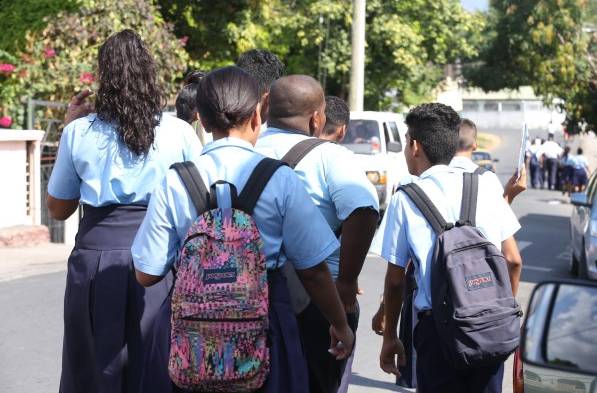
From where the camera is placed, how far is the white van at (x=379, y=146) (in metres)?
17.0

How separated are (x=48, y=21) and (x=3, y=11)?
1.36 metres

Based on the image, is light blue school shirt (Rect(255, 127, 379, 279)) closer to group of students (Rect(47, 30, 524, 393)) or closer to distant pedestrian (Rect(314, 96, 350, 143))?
group of students (Rect(47, 30, 524, 393))

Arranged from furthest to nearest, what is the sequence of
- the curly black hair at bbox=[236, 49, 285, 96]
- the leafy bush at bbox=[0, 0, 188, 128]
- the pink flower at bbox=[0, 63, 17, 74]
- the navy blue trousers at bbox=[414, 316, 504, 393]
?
the leafy bush at bbox=[0, 0, 188, 128]
the pink flower at bbox=[0, 63, 17, 74]
the curly black hair at bbox=[236, 49, 285, 96]
the navy blue trousers at bbox=[414, 316, 504, 393]

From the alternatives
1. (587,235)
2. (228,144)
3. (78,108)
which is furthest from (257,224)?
(587,235)

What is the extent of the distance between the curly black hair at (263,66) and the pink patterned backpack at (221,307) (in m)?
1.70

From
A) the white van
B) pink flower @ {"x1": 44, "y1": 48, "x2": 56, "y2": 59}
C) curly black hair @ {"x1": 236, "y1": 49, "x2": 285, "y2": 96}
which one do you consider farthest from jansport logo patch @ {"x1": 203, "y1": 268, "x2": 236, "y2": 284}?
pink flower @ {"x1": 44, "y1": 48, "x2": 56, "y2": 59}

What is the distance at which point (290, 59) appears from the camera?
3003 centimetres

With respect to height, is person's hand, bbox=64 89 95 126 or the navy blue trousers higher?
person's hand, bbox=64 89 95 126

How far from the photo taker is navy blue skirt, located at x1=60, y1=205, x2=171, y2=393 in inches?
176

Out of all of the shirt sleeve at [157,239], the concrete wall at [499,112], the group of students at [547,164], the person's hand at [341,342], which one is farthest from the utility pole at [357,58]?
the concrete wall at [499,112]

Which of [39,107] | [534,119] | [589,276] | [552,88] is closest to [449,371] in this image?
[589,276]

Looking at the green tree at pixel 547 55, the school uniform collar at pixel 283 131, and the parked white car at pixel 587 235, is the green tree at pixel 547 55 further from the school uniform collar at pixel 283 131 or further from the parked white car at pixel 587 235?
the school uniform collar at pixel 283 131

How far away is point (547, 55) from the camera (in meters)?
35.9

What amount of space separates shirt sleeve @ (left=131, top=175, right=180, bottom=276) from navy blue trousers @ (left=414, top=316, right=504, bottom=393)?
111 centimetres
